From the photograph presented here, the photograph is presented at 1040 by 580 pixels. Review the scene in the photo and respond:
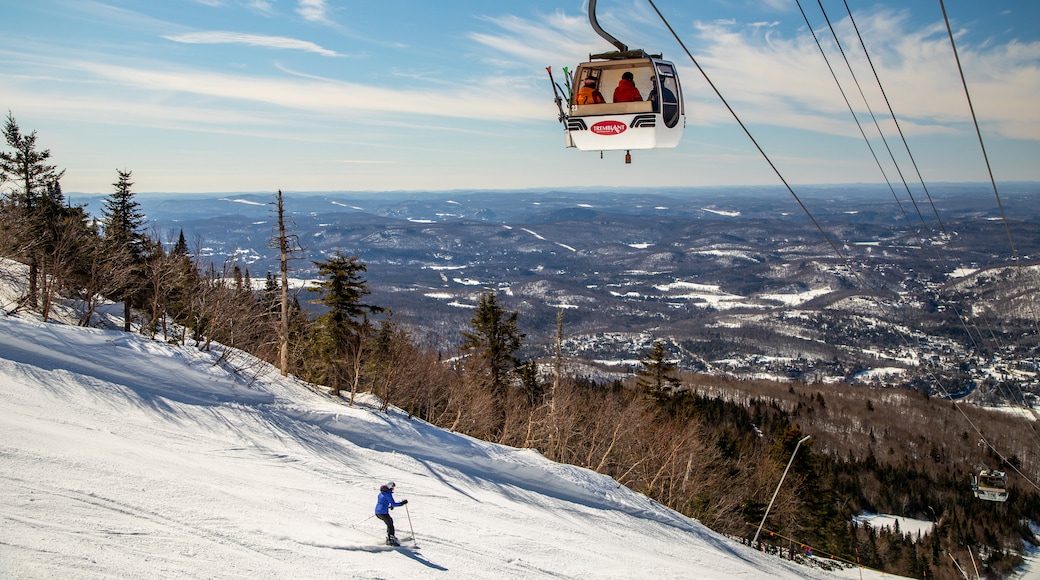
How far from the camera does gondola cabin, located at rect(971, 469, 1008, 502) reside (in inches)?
1362

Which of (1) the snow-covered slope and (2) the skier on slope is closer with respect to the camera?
(1) the snow-covered slope

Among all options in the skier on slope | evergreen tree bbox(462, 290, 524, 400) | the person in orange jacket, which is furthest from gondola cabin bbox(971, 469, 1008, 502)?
the skier on slope

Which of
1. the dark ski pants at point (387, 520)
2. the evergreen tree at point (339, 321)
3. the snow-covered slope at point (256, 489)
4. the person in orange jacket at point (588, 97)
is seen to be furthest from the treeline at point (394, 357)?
the person in orange jacket at point (588, 97)

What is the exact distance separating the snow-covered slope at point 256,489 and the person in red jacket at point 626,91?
10.0 m

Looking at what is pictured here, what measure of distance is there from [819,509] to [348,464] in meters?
41.9

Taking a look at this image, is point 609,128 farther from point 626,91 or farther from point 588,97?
point 626,91

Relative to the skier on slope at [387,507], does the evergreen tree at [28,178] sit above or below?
above

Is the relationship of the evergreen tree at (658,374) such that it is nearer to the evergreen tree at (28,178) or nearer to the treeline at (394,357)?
the treeline at (394,357)

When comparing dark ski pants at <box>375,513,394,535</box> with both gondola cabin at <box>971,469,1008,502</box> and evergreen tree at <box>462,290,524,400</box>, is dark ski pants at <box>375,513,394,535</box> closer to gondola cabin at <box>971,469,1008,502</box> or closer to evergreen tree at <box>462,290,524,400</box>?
evergreen tree at <box>462,290,524,400</box>

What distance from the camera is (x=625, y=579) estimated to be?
14.7 meters

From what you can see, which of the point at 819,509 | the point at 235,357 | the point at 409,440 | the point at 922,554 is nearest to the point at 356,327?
the point at 235,357

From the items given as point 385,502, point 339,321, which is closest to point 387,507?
point 385,502

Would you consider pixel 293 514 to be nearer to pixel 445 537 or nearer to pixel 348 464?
pixel 445 537

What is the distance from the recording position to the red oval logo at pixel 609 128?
38.1 ft
